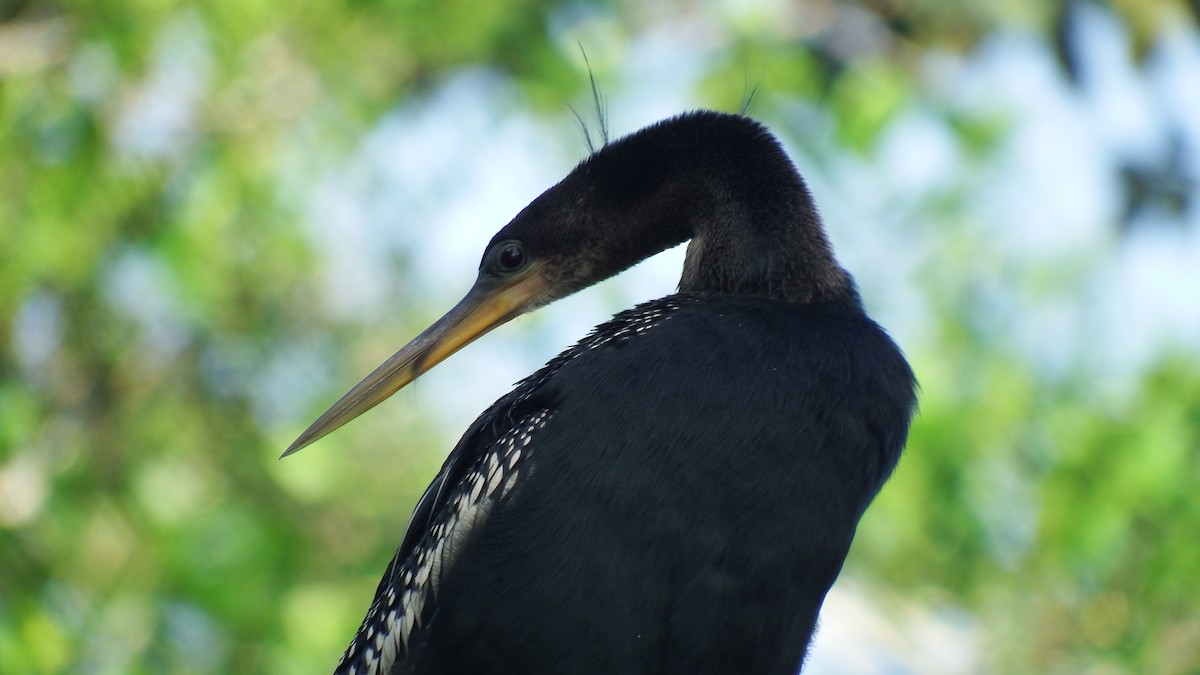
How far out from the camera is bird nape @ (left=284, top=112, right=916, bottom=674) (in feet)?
6.79

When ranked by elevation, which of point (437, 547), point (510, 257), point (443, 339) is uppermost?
point (510, 257)

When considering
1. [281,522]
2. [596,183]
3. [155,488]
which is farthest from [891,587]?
[596,183]

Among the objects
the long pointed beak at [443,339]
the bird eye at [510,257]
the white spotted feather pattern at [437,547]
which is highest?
the bird eye at [510,257]

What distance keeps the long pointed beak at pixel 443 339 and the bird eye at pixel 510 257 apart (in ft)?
0.09

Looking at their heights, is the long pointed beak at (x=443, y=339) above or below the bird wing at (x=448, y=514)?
above

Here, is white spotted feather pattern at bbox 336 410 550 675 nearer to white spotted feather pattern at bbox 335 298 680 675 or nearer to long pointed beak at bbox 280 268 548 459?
white spotted feather pattern at bbox 335 298 680 675

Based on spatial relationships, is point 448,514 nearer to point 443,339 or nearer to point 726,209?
point 443,339

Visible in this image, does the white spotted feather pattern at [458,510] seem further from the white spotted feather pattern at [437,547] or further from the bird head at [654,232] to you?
the bird head at [654,232]

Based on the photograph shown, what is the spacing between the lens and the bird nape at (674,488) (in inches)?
81.5

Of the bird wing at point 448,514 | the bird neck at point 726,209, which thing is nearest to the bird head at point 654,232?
the bird neck at point 726,209

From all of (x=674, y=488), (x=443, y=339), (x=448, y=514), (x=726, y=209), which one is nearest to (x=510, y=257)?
(x=443, y=339)

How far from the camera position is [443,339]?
112 inches

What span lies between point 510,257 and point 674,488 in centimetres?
90

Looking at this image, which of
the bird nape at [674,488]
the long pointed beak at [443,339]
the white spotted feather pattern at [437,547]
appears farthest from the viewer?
the long pointed beak at [443,339]
